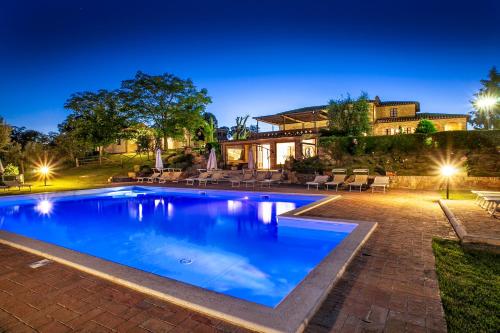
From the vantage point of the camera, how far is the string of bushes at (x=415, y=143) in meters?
14.2

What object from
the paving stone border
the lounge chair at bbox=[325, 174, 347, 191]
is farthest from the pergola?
the paving stone border

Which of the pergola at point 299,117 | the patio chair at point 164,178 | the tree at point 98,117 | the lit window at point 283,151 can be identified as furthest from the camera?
the tree at point 98,117

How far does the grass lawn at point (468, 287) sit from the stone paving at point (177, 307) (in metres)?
0.12

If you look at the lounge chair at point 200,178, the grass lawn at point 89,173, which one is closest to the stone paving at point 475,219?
the lounge chair at point 200,178

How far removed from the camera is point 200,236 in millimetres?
7359

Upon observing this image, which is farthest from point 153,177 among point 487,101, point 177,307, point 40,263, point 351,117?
point 487,101

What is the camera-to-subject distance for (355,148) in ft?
56.4

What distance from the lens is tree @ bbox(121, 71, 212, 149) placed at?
26.5 meters

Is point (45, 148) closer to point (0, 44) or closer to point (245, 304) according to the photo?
point (0, 44)

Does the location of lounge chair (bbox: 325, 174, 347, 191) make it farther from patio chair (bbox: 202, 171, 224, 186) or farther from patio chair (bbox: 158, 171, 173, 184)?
patio chair (bbox: 158, 171, 173, 184)

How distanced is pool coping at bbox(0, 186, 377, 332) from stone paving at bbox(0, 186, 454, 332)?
0.09 meters

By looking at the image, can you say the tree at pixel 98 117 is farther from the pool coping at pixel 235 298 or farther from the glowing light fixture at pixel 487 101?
the glowing light fixture at pixel 487 101

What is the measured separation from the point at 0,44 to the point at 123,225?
30.2 metres

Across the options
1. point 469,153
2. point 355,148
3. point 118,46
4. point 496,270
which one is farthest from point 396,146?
point 118,46
